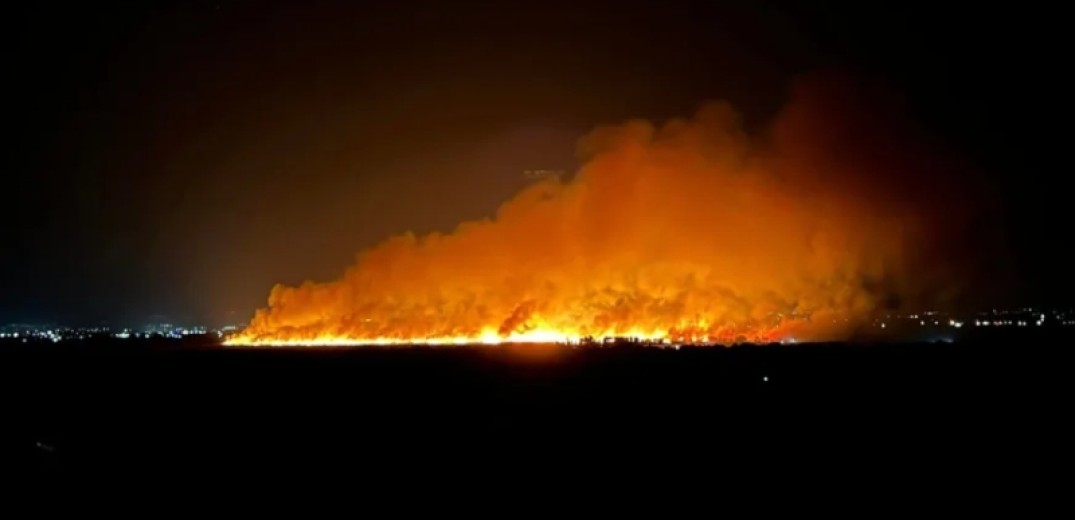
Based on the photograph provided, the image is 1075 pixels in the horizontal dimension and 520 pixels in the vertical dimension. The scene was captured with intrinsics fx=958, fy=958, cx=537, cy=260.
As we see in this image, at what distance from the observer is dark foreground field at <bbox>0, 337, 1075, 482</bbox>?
906 inches

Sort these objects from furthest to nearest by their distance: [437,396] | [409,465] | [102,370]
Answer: [102,370] < [437,396] < [409,465]

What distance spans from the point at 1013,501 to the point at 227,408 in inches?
1235

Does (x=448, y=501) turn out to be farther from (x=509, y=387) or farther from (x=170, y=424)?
(x=509, y=387)

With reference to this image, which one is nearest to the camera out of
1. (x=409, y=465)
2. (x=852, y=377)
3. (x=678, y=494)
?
(x=678, y=494)

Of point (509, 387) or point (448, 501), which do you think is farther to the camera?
point (509, 387)

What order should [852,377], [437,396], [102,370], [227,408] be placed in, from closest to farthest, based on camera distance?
[227,408]
[437,396]
[852,377]
[102,370]

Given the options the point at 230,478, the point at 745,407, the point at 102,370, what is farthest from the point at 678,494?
the point at 102,370

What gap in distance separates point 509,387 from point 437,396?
5.20 m

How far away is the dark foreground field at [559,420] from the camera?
75.5ft

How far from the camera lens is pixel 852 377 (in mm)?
51125

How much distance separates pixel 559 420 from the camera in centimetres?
3156

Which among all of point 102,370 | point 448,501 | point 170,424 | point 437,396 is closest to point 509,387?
point 437,396

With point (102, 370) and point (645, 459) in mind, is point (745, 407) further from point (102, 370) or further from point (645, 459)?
point (102, 370)

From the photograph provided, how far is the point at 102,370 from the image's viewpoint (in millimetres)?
80438
